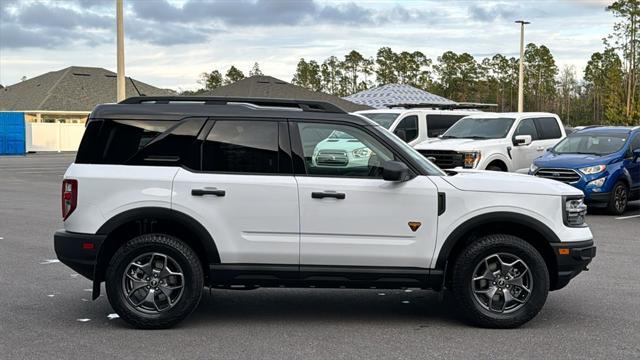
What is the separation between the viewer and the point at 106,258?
21.2ft

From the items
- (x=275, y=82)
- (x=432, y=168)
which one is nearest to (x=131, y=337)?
(x=432, y=168)

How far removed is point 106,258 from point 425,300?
3.03 m

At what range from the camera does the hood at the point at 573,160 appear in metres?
14.7

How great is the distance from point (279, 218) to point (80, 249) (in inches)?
63.9

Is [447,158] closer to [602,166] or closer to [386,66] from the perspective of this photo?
[602,166]

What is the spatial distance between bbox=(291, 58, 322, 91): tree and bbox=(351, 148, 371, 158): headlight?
99135mm

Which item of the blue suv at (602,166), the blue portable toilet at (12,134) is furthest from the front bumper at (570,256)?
the blue portable toilet at (12,134)

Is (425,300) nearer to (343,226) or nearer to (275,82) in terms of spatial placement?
(343,226)

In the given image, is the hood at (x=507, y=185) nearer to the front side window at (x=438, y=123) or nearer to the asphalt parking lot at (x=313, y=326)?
the asphalt parking lot at (x=313, y=326)

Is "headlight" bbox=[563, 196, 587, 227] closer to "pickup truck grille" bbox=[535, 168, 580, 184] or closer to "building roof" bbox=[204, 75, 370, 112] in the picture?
"pickup truck grille" bbox=[535, 168, 580, 184]

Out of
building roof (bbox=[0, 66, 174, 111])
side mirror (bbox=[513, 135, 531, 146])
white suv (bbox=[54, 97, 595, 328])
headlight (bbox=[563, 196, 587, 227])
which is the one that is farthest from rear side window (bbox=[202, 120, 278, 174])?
building roof (bbox=[0, 66, 174, 111])

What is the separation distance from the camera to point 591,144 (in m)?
15.8

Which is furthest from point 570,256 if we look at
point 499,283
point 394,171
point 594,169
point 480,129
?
point 480,129

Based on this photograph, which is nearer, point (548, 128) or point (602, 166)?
point (602, 166)
